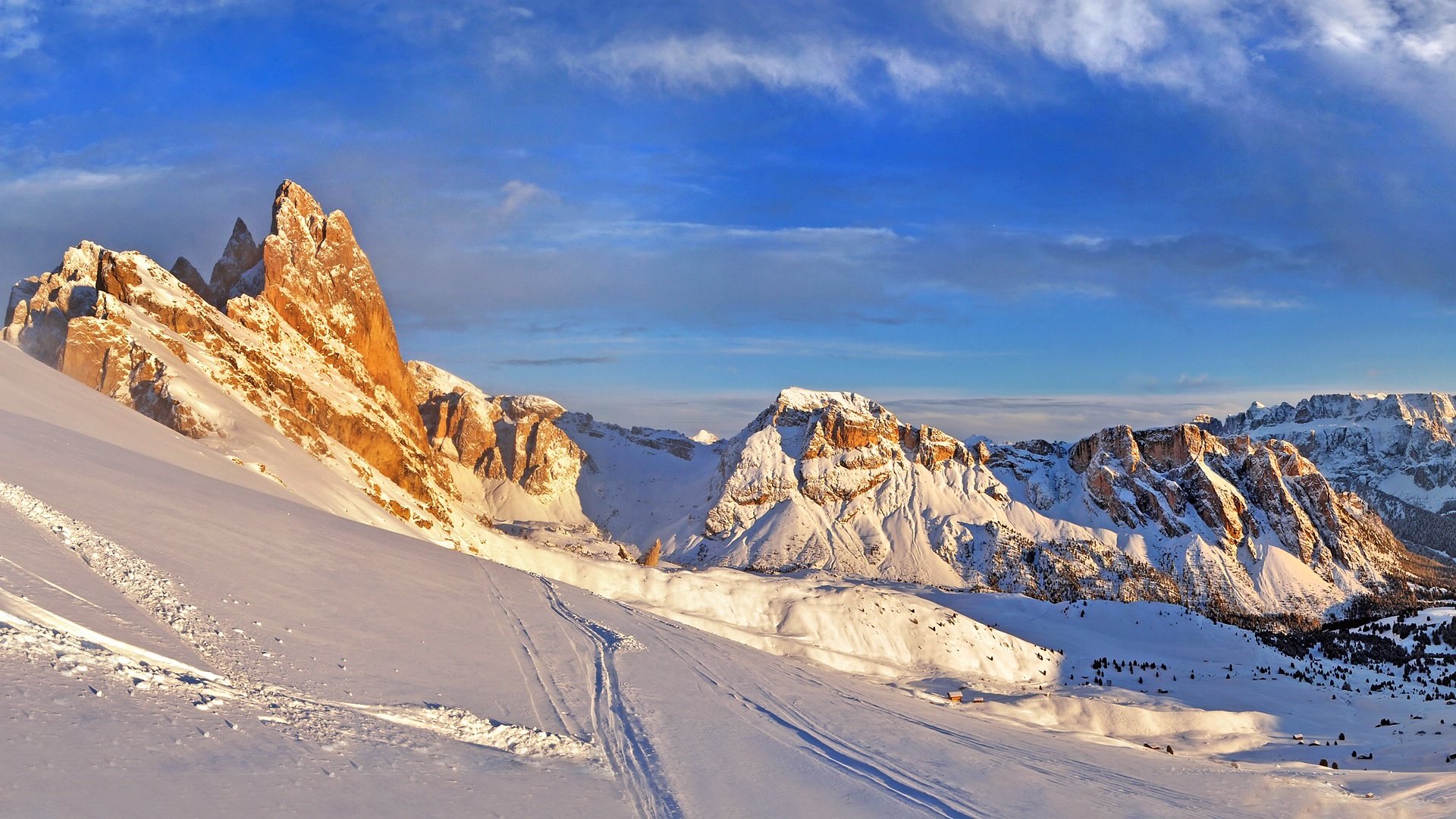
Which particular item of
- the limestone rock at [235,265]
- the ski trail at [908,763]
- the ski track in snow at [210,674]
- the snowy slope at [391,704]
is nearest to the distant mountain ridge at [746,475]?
the limestone rock at [235,265]

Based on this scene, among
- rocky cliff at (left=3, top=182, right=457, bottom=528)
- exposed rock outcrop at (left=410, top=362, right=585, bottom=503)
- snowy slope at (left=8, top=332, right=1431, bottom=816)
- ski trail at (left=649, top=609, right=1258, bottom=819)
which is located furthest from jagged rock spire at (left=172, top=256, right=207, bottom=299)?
ski trail at (left=649, top=609, right=1258, bottom=819)

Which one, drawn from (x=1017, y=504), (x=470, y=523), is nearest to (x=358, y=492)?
(x=470, y=523)

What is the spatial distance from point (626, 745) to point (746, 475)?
554 ft

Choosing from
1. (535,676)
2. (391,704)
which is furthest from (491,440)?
(391,704)

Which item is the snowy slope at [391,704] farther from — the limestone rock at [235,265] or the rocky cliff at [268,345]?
the limestone rock at [235,265]

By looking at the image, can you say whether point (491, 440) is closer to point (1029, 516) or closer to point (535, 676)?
point (1029, 516)

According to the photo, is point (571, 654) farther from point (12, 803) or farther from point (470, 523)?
point (470, 523)

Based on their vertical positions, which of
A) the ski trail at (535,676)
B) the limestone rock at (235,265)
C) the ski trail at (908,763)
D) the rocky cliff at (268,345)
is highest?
the limestone rock at (235,265)

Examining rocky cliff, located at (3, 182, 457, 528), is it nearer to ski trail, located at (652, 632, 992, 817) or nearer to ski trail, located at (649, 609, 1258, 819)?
ski trail, located at (649, 609, 1258, 819)

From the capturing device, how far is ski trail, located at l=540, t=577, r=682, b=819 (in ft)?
38.9

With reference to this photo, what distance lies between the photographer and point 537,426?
174000 millimetres

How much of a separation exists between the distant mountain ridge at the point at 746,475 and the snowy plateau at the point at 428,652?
2.21 ft

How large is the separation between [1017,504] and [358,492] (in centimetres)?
14226

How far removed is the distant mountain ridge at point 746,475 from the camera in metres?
74.6
